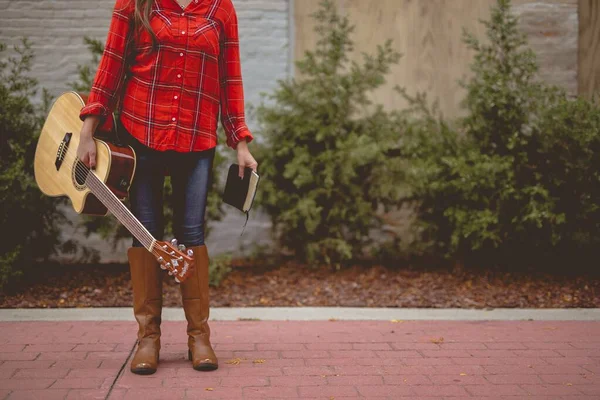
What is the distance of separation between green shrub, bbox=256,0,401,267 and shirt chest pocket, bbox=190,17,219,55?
2.42 meters

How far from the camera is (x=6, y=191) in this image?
522cm

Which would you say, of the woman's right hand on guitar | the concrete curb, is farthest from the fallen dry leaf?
the woman's right hand on guitar

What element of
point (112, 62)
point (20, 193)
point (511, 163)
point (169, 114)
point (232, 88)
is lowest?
point (20, 193)

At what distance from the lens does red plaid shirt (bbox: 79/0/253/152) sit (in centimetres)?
344

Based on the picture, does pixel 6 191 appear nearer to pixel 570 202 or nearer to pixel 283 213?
pixel 283 213

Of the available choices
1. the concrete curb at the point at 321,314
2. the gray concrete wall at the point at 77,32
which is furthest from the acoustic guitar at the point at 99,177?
the gray concrete wall at the point at 77,32

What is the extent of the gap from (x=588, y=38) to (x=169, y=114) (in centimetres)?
524

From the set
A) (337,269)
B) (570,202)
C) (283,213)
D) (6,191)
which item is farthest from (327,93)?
(6,191)

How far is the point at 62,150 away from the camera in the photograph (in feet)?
11.9

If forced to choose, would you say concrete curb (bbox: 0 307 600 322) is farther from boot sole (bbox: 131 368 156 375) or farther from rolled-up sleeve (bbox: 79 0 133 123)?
rolled-up sleeve (bbox: 79 0 133 123)

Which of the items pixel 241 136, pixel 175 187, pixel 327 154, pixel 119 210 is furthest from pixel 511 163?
pixel 119 210

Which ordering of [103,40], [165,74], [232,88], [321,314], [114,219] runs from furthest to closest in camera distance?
[103,40], [114,219], [321,314], [232,88], [165,74]

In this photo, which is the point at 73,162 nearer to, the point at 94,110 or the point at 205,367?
the point at 94,110

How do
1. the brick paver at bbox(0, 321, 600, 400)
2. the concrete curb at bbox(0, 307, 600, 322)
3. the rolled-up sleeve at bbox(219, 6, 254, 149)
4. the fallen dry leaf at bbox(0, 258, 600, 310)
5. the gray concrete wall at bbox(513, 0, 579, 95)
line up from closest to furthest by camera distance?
1. the brick paver at bbox(0, 321, 600, 400)
2. the rolled-up sleeve at bbox(219, 6, 254, 149)
3. the concrete curb at bbox(0, 307, 600, 322)
4. the fallen dry leaf at bbox(0, 258, 600, 310)
5. the gray concrete wall at bbox(513, 0, 579, 95)
